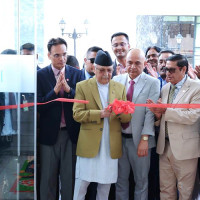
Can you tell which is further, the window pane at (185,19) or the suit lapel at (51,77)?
the window pane at (185,19)

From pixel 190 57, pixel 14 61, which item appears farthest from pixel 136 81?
pixel 190 57

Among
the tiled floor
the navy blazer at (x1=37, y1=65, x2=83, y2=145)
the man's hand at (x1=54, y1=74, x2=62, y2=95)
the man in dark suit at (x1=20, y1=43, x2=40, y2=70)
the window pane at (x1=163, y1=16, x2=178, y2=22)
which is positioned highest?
the window pane at (x1=163, y1=16, x2=178, y2=22)

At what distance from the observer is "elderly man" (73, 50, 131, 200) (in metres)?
2.82

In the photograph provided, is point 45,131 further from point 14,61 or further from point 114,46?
point 114,46

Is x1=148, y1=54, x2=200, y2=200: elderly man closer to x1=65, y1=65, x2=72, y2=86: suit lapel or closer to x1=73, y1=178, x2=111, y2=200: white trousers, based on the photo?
x1=73, y1=178, x2=111, y2=200: white trousers

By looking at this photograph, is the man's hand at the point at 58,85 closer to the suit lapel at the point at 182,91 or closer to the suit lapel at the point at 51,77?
the suit lapel at the point at 51,77

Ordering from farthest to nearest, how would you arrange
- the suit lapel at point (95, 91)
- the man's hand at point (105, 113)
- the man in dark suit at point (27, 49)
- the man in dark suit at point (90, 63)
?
the man in dark suit at point (90, 63)
the suit lapel at point (95, 91)
the man's hand at point (105, 113)
the man in dark suit at point (27, 49)

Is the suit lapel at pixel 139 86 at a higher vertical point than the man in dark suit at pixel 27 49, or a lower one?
lower

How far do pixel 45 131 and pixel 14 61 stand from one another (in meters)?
0.78

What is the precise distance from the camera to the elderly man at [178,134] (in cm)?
293

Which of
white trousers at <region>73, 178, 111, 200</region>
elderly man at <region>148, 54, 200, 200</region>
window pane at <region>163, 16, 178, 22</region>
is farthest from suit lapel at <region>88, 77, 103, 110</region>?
window pane at <region>163, 16, 178, 22</region>

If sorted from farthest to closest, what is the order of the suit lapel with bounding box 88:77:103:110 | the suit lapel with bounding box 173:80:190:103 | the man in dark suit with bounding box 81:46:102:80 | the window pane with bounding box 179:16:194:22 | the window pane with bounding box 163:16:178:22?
1. the window pane with bounding box 179:16:194:22
2. the window pane with bounding box 163:16:178:22
3. the man in dark suit with bounding box 81:46:102:80
4. the suit lapel with bounding box 173:80:190:103
5. the suit lapel with bounding box 88:77:103:110

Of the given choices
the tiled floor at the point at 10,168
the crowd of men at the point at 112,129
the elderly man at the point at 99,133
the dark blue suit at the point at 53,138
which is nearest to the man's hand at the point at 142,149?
the crowd of men at the point at 112,129

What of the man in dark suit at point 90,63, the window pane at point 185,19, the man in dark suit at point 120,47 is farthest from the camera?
the window pane at point 185,19
